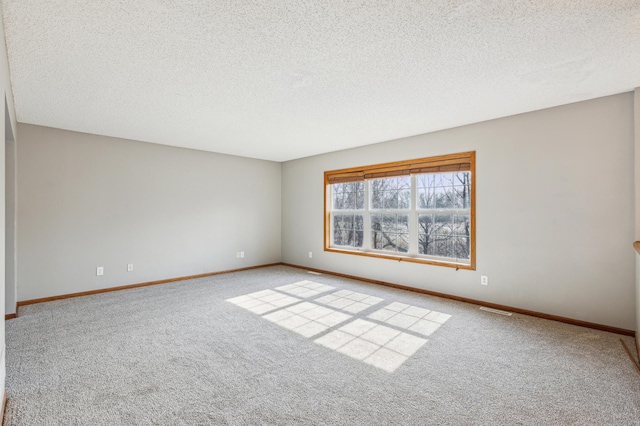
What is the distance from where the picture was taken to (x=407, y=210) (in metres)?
4.81

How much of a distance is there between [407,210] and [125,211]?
170 inches

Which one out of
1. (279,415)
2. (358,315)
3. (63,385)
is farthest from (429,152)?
(63,385)

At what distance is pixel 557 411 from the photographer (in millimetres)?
1858

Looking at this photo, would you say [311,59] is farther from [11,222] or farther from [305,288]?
[11,222]

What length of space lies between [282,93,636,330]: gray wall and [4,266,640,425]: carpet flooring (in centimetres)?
36

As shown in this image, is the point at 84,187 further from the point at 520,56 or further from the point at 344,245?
the point at 520,56

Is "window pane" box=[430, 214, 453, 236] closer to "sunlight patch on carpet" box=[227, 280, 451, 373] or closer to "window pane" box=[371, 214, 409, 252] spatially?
"window pane" box=[371, 214, 409, 252]

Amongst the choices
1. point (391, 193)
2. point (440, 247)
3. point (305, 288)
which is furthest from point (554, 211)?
point (305, 288)

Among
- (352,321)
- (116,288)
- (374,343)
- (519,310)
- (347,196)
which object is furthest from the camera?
(347,196)

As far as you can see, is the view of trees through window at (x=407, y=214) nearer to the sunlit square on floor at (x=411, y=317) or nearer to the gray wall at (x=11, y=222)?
the sunlit square on floor at (x=411, y=317)

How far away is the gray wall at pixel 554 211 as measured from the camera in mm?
3047

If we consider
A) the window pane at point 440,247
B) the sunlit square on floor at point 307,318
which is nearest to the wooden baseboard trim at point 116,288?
the sunlit square on floor at point 307,318

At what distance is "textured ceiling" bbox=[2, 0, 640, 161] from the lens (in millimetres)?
1790

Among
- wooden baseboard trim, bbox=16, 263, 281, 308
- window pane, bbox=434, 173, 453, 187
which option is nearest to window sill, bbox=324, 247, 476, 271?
window pane, bbox=434, 173, 453, 187
